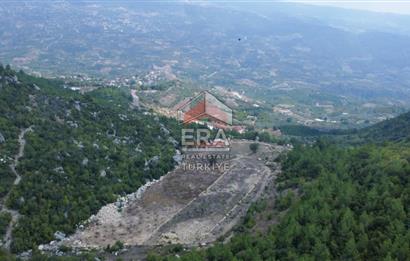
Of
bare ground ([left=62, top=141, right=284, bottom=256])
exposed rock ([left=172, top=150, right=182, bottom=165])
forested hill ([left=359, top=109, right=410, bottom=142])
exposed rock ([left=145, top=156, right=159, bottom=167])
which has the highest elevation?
exposed rock ([left=145, top=156, right=159, bottom=167])

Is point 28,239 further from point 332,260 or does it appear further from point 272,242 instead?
point 332,260

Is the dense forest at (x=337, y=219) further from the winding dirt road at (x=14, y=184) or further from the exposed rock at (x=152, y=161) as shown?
the exposed rock at (x=152, y=161)

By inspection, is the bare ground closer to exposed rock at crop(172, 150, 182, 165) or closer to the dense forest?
exposed rock at crop(172, 150, 182, 165)

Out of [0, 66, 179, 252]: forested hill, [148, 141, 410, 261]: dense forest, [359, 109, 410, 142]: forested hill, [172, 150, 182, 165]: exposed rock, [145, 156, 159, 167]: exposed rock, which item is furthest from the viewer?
[359, 109, 410, 142]: forested hill

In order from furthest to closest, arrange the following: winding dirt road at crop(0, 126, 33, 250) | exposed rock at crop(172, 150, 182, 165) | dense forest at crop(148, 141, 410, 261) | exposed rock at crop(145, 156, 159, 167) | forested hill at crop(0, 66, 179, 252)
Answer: exposed rock at crop(172, 150, 182, 165), exposed rock at crop(145, 156, 159, 167), forested hill at crop(0, 66, 179, 252), winding dirt road at crop(0, 126, 33, 250), dense forest at crop(148, 141, 410, 261)

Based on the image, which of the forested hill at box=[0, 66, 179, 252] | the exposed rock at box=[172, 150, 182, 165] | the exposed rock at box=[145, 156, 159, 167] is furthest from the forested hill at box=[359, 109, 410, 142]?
the exposed rock at box=[145, 156, 159, 167]

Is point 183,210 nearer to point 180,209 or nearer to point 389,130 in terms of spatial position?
point 180,209

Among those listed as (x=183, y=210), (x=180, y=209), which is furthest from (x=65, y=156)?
(x=183, y=210)
